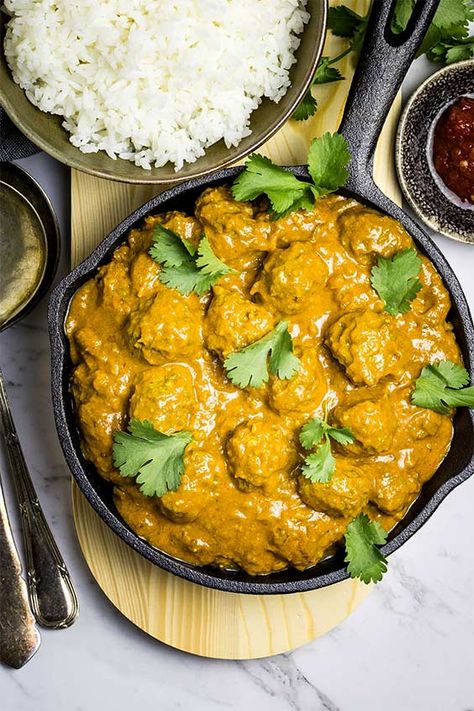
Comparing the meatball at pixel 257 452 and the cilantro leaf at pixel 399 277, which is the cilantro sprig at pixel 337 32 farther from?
the meatball at pixel 257 452

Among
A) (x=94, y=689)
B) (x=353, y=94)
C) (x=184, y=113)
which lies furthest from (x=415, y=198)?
(x=94, y=689)

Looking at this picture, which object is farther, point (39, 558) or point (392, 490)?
point (39, 558)

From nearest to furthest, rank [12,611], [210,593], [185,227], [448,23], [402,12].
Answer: [185,227], [402,12], [448,23], [210,593], [12,611]

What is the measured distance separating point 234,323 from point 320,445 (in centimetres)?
42

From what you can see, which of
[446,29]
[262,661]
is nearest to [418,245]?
[446,29]

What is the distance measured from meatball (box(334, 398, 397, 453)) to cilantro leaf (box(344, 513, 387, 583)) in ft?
0.76

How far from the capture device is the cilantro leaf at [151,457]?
253 centimetres

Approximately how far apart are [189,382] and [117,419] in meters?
0.24

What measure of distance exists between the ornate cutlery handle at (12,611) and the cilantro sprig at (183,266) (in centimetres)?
121

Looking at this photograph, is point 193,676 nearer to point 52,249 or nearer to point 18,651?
point 18,651

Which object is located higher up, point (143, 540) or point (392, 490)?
point (392, 490)

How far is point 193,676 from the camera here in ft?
11.4

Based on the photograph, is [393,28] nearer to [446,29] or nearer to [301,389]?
[446,29]

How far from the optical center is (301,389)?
2562mm
